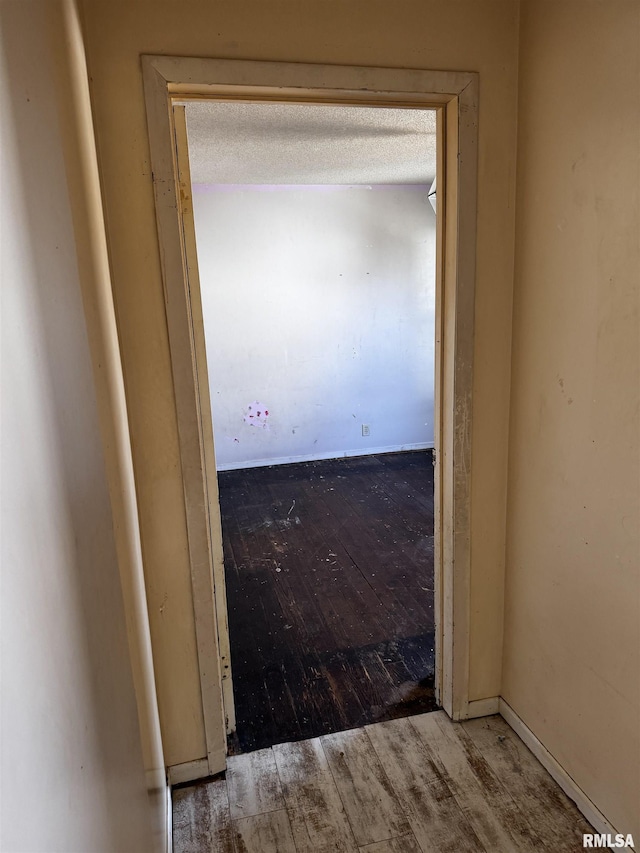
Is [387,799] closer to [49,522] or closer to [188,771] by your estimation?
[188,771]

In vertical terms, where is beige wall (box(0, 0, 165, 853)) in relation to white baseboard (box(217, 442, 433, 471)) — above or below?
above

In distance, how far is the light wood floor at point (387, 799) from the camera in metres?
1.60

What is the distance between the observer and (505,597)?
2.00 metres

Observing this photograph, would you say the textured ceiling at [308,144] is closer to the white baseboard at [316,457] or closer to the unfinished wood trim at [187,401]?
the unfinished wood trim at [187,401]

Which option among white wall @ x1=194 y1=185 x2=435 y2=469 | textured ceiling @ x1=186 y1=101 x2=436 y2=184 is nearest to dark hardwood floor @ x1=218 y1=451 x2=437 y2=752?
white wall @ x1=194 y1=185 x2=435 y2=469

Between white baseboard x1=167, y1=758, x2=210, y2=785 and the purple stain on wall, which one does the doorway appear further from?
white baseboard x1=167, y1=758, x2=210, y2=785

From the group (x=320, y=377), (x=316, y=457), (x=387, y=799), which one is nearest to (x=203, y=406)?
(x=387, y=799)

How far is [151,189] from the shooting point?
1.51 metres

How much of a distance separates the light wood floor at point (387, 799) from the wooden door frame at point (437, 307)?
0.43 feet

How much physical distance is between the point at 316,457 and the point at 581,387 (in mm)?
3922

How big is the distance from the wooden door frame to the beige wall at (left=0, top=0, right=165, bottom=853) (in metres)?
0.55

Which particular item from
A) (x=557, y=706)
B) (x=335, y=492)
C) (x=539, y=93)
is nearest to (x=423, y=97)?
(x=539, y=93)

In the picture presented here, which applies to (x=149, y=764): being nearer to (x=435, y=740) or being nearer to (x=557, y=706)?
(x=435, y=740)

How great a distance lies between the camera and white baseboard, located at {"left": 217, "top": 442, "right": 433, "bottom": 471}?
517 cm
